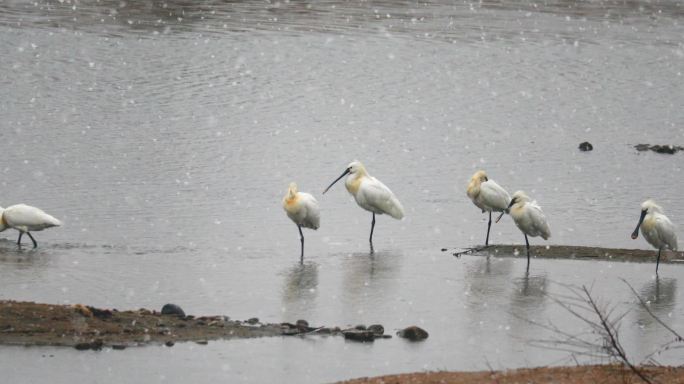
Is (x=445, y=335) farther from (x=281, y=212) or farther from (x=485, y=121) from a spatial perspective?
(x=485, y=121)

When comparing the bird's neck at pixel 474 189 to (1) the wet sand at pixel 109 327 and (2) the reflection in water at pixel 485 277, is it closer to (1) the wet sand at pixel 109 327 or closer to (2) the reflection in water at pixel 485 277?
(2) the reflection in water at pixel 485 277

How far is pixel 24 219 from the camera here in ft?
52.2

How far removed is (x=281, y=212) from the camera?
18.9 metres

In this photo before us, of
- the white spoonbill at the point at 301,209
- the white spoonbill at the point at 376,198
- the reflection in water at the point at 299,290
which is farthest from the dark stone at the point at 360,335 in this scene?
the white spoonbill at the point at 376,198

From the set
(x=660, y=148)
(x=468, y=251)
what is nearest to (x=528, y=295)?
(x=468, y=251)

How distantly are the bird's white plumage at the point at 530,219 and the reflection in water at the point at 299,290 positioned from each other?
260 centimetres

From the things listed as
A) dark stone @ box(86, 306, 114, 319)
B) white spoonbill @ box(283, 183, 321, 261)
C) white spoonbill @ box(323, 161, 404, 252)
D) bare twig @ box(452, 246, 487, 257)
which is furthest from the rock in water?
white spoonbill @ box(323, 161, 404, 252)

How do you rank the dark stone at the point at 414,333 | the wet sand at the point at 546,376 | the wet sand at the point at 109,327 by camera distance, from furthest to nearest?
the dark stone at the point at 414,333
the wet sand at the point at 109,327
the wet sand at the point at 546,376

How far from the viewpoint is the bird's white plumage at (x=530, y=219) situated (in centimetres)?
1557

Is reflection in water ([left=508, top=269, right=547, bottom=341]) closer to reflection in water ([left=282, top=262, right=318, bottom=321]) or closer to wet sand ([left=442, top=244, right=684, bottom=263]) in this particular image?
wet sand ([left=442, top=244, right=684, bottom=263])

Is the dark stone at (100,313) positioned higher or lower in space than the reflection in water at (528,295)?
lower

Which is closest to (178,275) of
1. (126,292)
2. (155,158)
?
(126,292)

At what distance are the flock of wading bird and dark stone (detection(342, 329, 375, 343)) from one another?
14.0ft

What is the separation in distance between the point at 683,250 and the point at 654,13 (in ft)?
122
